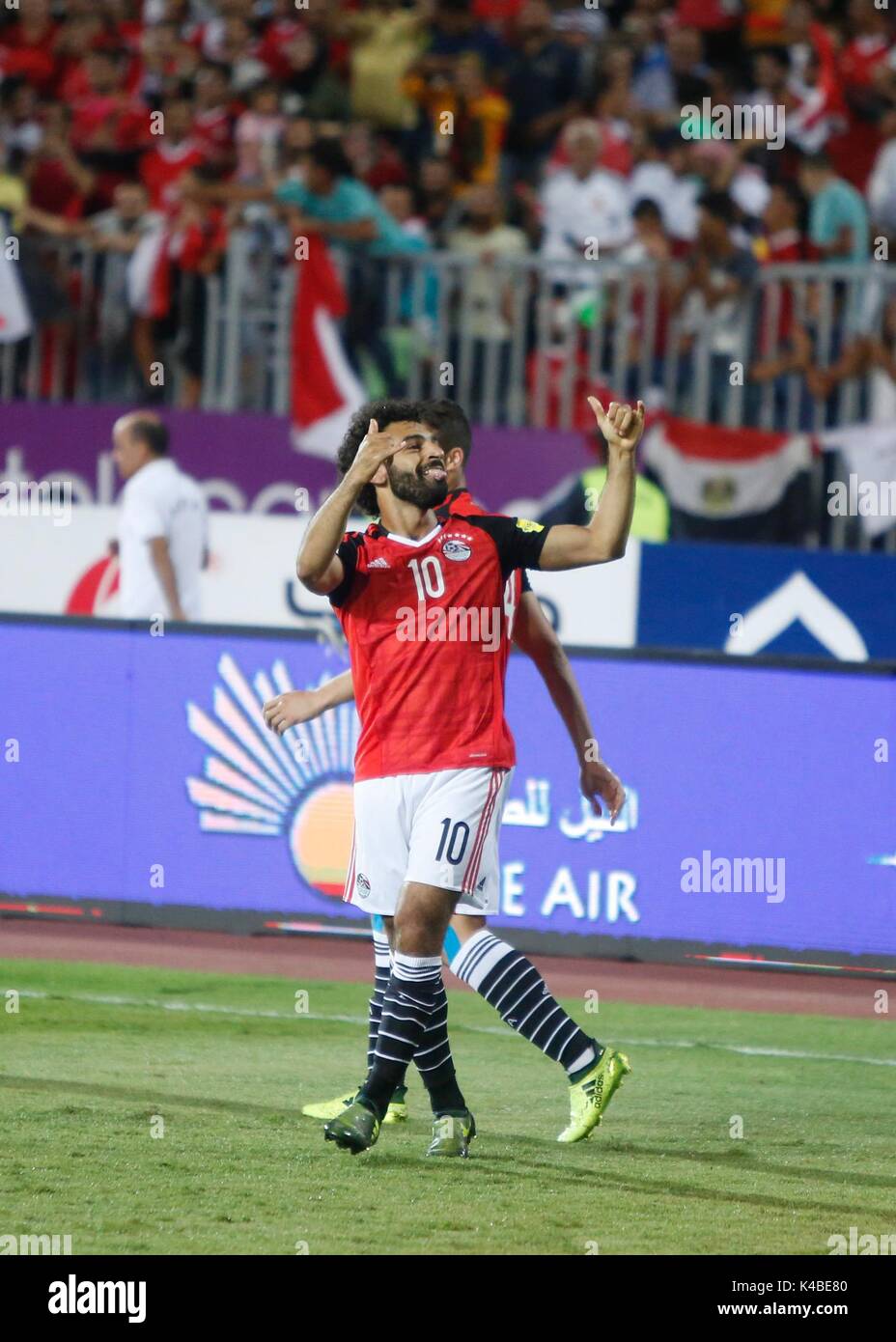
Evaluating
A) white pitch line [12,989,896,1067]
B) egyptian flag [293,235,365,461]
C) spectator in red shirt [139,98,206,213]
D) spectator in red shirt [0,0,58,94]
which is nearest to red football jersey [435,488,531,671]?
white pitch line [12,989,896,1067]

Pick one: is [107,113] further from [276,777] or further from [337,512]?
[337,512]

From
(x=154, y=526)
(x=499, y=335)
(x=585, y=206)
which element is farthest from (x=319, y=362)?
(x=154, y=526)

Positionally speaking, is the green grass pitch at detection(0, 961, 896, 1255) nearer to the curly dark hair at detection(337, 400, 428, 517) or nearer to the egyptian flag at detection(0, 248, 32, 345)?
the curly dark hair at detection(337, 400, 428, 517)

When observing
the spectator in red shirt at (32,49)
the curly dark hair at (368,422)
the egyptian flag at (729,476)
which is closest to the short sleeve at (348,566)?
the curly dark hair at (368,422)

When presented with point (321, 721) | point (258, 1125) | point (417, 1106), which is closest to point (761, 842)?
point (321, 721)

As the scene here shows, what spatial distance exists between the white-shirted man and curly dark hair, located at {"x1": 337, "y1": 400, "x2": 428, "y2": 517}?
5162mm

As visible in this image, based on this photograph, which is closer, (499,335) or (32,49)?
(499,335)

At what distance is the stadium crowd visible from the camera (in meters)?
14.9

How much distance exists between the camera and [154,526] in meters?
11.9

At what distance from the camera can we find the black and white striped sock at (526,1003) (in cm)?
658

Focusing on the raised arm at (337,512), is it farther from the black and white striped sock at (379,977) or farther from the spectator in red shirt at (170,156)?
the spectator in red shirt at (170,156)

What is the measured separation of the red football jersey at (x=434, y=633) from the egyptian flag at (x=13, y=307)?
10.1m

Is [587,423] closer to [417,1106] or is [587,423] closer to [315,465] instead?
[315,465]

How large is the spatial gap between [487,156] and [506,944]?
415 inches
